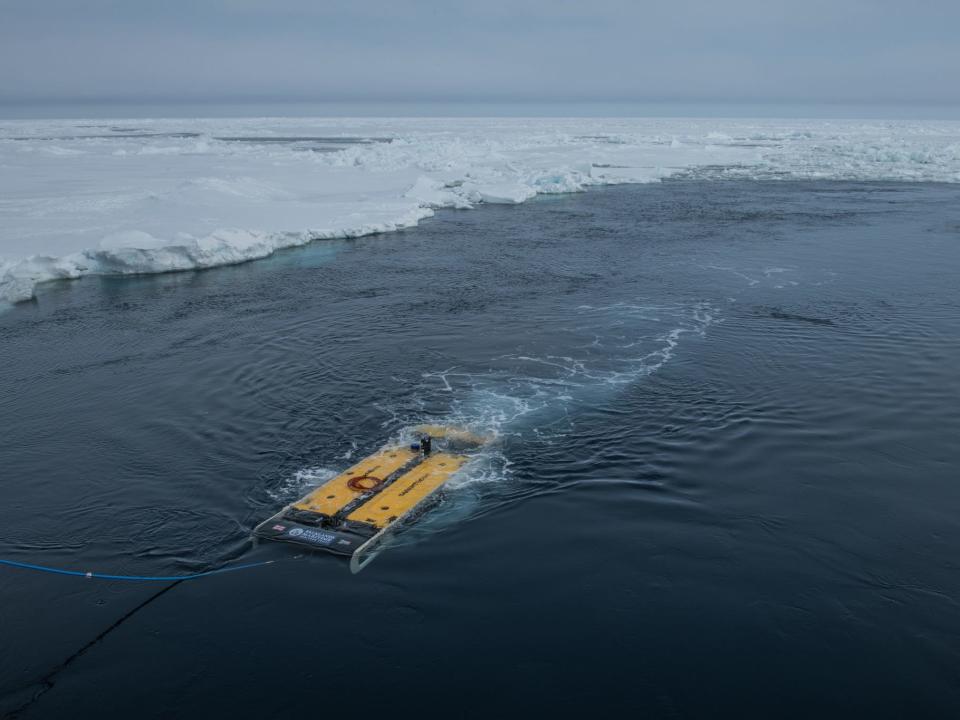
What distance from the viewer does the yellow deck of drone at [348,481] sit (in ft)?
56.1

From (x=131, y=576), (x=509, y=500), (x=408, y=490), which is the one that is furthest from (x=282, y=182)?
(x=131, y=576)

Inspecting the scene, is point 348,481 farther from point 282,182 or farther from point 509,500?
point 282,182

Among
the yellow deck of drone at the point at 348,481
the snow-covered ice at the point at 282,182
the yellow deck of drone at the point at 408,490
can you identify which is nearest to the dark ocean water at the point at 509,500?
the yellow deck of drone at the point at 408,490

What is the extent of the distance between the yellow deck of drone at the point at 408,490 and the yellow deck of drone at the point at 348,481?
0.43m

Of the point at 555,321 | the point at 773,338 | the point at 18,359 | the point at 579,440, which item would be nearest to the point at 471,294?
the point at 555,321

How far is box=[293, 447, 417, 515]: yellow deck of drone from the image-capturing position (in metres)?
17.1

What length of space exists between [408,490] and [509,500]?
239 centimetres

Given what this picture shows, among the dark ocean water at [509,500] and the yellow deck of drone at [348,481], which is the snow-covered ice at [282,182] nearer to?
the dark ocean water at [509,500]

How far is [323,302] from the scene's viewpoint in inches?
1315

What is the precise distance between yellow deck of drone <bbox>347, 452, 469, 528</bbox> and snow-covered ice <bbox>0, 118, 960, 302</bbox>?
24939 millimetres

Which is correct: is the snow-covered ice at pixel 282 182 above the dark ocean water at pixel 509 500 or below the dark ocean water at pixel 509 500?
above

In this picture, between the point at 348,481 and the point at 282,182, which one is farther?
the point at 282,182

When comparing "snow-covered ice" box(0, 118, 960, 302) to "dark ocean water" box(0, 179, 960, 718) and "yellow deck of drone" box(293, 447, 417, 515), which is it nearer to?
"dark ocean water" box(0, 179, 960, 718)

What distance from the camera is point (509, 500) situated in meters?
17.8
